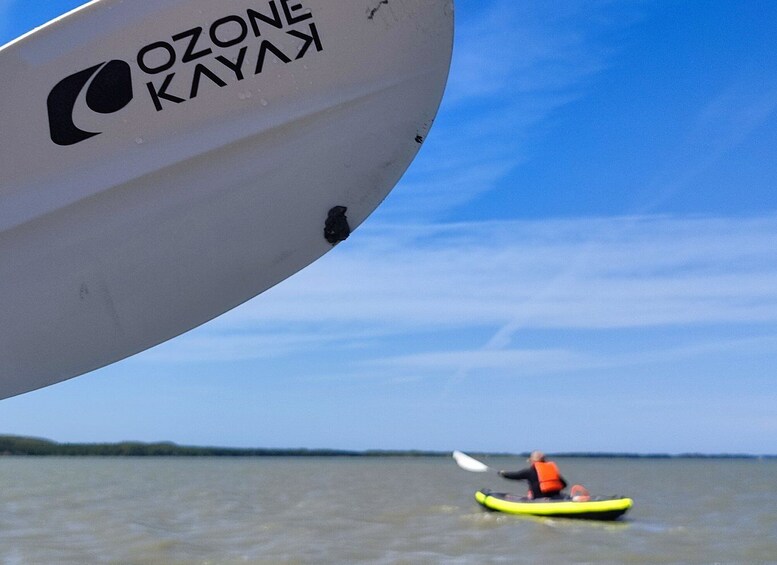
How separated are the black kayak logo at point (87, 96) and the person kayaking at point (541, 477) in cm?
1057

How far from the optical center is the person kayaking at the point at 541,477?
1355 centimetres

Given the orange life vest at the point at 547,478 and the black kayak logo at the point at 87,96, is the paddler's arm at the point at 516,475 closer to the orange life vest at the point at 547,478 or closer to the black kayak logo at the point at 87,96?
the orange life vest at the point at 547,478

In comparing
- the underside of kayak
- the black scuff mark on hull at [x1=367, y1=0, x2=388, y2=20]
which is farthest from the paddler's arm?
the black scuff mark on hull at [x1=367, y1=0, x2=388, y2=20]

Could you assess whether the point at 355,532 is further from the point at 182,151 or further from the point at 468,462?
the point at 182,151

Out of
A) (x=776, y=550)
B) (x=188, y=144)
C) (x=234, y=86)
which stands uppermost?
(x=234, y=86)

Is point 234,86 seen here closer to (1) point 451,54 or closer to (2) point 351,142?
(2) point 351,142

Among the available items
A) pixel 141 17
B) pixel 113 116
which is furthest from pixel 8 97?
pixel 141 17

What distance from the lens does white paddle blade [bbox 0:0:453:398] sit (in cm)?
413

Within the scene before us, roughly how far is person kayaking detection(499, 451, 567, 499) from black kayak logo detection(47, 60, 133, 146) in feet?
34.7

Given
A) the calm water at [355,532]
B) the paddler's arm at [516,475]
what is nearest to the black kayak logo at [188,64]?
the calm water at [355,532]

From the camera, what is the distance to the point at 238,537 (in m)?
11.8

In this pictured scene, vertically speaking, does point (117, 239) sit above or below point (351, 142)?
below

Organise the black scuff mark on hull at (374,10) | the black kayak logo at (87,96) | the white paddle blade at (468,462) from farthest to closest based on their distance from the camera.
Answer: the white paddle blade at (468,462)
the black scuff mark on hull at (374,10)
the black kayak logo at (87,96)

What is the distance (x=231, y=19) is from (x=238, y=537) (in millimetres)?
9207
